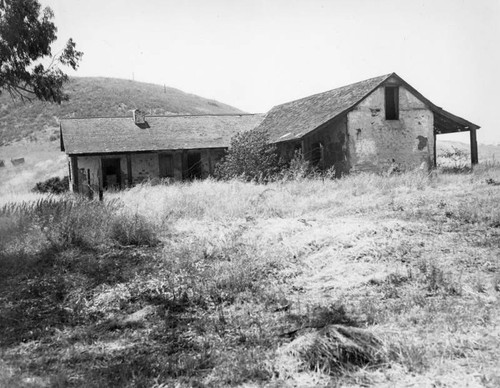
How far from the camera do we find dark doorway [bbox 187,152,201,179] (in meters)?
26.8

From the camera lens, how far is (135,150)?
24.0m

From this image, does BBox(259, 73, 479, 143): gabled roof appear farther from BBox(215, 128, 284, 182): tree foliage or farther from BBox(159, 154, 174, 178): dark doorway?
BBox(159, 154, 174, 178): dark doorway

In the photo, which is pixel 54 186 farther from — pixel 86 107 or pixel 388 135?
pixel 86 107

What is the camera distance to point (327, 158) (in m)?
21.8

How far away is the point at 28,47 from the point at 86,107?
157ft

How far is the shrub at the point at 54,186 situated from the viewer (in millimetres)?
26844

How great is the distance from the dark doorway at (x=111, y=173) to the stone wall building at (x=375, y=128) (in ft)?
30.0

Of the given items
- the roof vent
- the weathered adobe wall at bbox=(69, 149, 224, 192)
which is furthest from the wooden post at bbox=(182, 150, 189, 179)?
the roof vent

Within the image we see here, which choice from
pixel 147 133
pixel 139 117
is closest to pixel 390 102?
pixel 147 133

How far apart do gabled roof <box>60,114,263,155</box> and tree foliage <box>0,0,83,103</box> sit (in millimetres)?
11095

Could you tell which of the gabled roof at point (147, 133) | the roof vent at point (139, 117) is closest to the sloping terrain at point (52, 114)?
the gabled roof at point (147, 133)

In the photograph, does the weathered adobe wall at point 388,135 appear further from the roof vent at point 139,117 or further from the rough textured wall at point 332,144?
the roof vent at point 139,117

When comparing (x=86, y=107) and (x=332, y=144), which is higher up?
(x=86, y=107)

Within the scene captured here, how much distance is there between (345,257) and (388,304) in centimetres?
189
